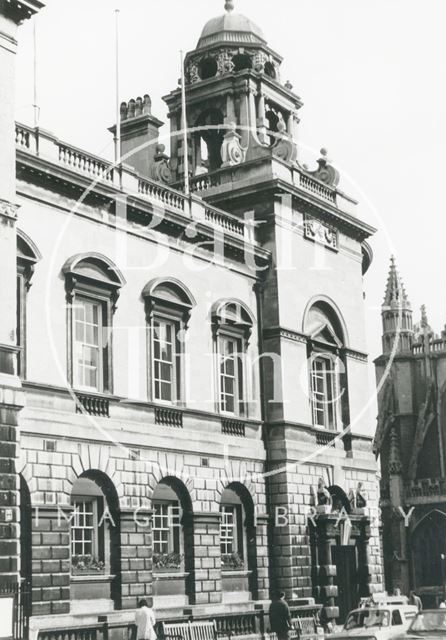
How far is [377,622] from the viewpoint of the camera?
24312 millimetres

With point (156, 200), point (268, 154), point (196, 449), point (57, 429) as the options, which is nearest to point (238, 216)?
point (268, 154)

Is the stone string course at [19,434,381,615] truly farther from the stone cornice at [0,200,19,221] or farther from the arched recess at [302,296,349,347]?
the stone cornice at [0,200,19,221]

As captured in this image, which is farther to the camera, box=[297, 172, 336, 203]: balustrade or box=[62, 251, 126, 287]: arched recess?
box=[297, 172, 336, 203]: balustrade

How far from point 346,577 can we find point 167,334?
10369mm

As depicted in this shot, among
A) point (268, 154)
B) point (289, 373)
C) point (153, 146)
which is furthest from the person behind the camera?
point (153, 146)

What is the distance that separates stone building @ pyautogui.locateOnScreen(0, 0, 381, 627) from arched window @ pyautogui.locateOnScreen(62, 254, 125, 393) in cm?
5

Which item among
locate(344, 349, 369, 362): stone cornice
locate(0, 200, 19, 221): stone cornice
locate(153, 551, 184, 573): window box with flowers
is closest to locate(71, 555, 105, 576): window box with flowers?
locate(153, 551, 184, 573): window box with flowers

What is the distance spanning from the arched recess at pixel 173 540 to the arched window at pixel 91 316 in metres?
3.47

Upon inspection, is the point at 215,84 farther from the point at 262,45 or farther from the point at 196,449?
the point at 196,449

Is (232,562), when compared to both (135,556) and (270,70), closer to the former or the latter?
(135,556)

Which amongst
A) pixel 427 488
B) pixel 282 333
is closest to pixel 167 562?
pixel 282 333

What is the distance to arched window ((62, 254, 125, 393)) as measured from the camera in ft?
86.6

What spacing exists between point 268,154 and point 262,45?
6.54 metres

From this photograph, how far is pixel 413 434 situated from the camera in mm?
65750
